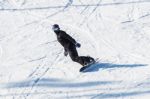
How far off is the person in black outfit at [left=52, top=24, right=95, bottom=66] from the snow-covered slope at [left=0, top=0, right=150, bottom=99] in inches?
12.3

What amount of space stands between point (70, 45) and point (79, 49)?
1487mm

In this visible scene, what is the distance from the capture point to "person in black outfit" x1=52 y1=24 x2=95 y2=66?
14547mm

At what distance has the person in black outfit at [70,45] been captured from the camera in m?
14.5

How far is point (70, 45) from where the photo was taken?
14.6 m

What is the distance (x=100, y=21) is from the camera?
709 inches

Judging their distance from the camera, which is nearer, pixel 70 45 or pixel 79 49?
pixel 70 45

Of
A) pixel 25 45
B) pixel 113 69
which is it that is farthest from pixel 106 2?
pixel 113 69

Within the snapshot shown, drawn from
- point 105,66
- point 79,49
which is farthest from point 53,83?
point 79,49

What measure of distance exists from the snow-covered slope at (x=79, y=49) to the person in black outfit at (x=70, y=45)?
1.03 ft

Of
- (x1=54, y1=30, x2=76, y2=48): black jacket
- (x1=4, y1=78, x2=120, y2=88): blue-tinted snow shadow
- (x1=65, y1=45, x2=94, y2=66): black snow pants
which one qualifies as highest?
(x1=54, y1=30, x2=76, y2=48): black jacket

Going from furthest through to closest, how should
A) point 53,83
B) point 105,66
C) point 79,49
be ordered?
point 79,49 < point 105,66 < point 53,83

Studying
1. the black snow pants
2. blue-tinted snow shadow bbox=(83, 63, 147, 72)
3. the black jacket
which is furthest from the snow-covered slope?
the black jacket

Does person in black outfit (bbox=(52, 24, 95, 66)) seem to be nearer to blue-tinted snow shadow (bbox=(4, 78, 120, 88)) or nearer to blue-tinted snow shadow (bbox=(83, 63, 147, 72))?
blue-tinted snow shadow (bbox=(83, 63, 147, 72))

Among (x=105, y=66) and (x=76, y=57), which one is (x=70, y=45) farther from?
(x=105, y=66)
